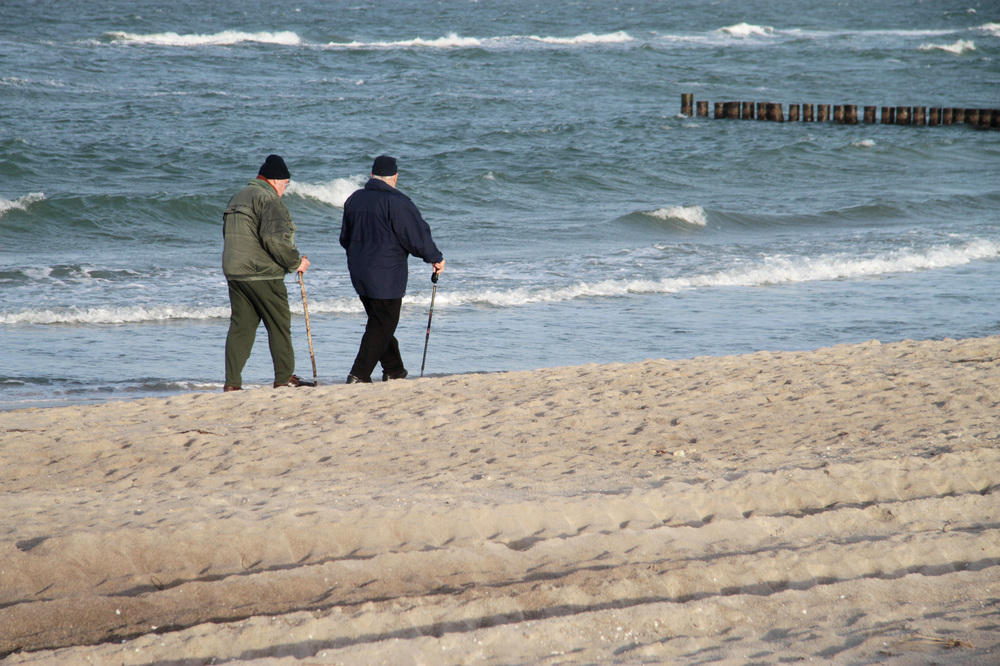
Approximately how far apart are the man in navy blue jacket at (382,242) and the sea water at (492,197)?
1.61 meters

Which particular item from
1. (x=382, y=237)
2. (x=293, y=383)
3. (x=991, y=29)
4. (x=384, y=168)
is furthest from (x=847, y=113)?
(x=991, y=29)

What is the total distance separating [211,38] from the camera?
42.3 m

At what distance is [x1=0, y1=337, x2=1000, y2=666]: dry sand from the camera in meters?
2.93

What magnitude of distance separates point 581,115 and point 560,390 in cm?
2118

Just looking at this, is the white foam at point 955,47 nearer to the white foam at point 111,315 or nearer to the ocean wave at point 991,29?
the ocean wave at point 991,29

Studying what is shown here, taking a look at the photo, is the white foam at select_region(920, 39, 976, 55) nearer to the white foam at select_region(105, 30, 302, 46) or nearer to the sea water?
the sea water

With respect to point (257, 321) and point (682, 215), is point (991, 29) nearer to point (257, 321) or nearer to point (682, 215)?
point (682, 215)

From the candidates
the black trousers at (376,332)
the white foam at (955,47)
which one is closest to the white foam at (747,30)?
the white foam at (955,47)

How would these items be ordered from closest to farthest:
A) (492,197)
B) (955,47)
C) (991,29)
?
(492,197) < (955,47) < (991,29)

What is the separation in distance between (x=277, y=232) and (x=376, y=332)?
1.01 metres

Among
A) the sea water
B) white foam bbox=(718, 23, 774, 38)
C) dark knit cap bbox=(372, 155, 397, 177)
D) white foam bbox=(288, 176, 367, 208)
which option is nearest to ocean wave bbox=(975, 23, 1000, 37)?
white foam bbox=(718, 23, 774, 38)

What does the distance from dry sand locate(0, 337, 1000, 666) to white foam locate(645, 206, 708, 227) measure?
34.4 feet

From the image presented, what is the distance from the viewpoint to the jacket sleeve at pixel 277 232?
6.20 metres

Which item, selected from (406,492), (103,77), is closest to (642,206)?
(406,492)
